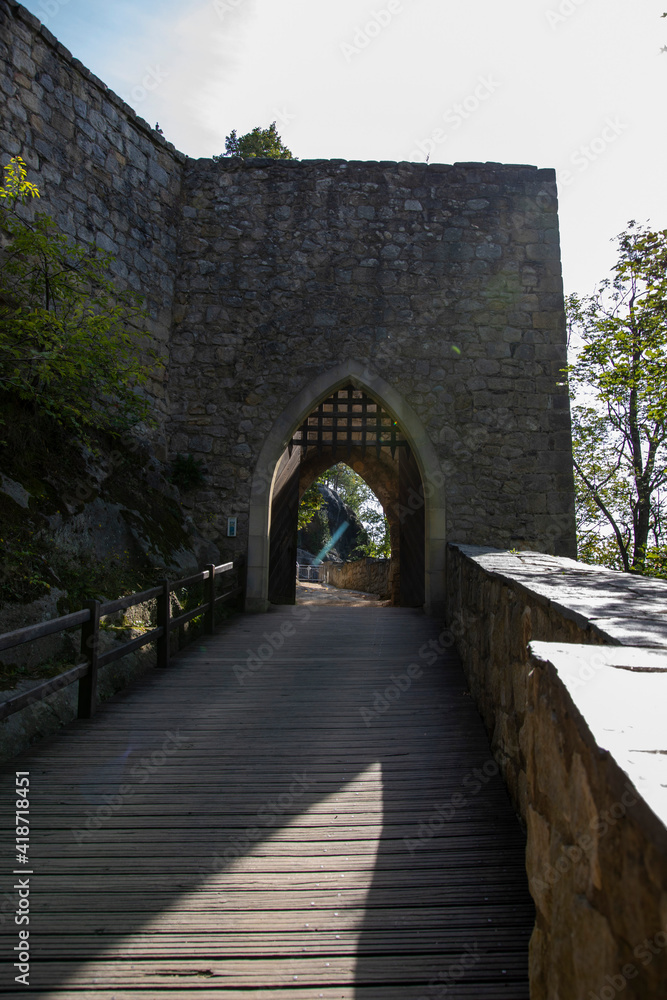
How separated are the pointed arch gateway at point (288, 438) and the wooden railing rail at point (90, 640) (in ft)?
5.33

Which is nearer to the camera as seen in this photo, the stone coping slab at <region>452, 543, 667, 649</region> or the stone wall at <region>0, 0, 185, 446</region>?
the stone coping slab at <region>452, 543, 667, 649</region>

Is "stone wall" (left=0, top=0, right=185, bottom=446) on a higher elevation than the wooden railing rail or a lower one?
higher

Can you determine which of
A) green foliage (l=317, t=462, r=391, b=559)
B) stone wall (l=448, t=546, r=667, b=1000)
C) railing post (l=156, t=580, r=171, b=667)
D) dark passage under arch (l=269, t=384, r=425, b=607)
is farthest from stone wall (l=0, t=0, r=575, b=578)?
green foliage (l=317, t=462, r=391, b=559)

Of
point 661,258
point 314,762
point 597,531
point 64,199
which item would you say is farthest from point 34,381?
point 597,531

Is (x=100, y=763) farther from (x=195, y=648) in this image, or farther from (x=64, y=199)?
(x=64, y=199)

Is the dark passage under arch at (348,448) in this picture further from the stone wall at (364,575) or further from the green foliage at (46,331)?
the stone wall at (364,575)

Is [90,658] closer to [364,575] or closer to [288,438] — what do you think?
[288,438]

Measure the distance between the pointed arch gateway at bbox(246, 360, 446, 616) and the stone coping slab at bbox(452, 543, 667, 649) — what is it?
3302 mm

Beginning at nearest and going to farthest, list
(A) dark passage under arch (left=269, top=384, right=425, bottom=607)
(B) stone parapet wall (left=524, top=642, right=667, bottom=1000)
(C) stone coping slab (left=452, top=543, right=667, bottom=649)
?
1. (B) stone parapet wall (left=524, top=642, right=667, bottom=1000)
2. (C) stone coping slab (left=452, top=543, right=667, bottom=649)
3. (A) dark passage under arch (left=269, top=384, right=425, bottom=607)

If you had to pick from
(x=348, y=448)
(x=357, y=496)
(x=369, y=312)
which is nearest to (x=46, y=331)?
(x=369, y=312)

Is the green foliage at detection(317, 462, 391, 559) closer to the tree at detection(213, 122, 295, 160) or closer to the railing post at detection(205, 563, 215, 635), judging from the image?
the tree at detection(213, 122, 295, 160)

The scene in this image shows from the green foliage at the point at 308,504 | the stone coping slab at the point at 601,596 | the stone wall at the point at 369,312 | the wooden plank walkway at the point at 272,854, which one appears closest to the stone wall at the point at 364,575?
the green foliage at the point at 308,504

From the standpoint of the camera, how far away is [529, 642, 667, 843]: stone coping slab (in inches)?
31.1

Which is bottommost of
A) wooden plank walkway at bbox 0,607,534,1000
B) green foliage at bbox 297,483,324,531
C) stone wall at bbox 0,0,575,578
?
wooden plank walkway at bbox 0,607,534,1000
